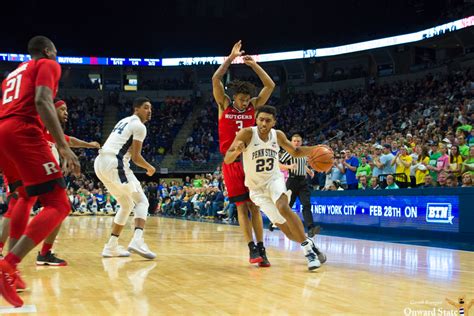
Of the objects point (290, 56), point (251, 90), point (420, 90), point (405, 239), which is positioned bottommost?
point (405, 239)

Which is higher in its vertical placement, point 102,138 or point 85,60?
point 85,60

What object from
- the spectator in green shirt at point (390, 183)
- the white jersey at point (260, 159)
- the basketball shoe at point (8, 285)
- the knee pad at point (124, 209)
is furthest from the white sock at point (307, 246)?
the spectator in green shirt at point (390, 183)

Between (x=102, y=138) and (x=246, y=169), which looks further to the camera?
(x=102, y=138)

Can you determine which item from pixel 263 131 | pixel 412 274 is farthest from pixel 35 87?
pixel 412 274

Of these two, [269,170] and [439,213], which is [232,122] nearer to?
[269,170]

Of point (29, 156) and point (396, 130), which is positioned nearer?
point (29, 156)

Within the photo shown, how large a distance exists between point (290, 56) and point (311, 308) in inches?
1216

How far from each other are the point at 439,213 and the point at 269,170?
19.1ft

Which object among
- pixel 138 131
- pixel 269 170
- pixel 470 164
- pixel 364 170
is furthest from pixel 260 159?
pixel 364 170

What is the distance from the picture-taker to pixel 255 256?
20.9 ft

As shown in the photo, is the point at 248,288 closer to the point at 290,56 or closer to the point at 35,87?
the point at 35,87

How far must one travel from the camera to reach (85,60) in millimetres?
36656

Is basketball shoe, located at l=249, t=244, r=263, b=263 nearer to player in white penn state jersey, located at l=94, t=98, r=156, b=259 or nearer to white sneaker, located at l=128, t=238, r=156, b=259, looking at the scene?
white sneaker, located at l=128, t=238, r=156, b=259

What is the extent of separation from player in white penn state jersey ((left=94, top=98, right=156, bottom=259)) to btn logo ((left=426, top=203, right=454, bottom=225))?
6167 mm
